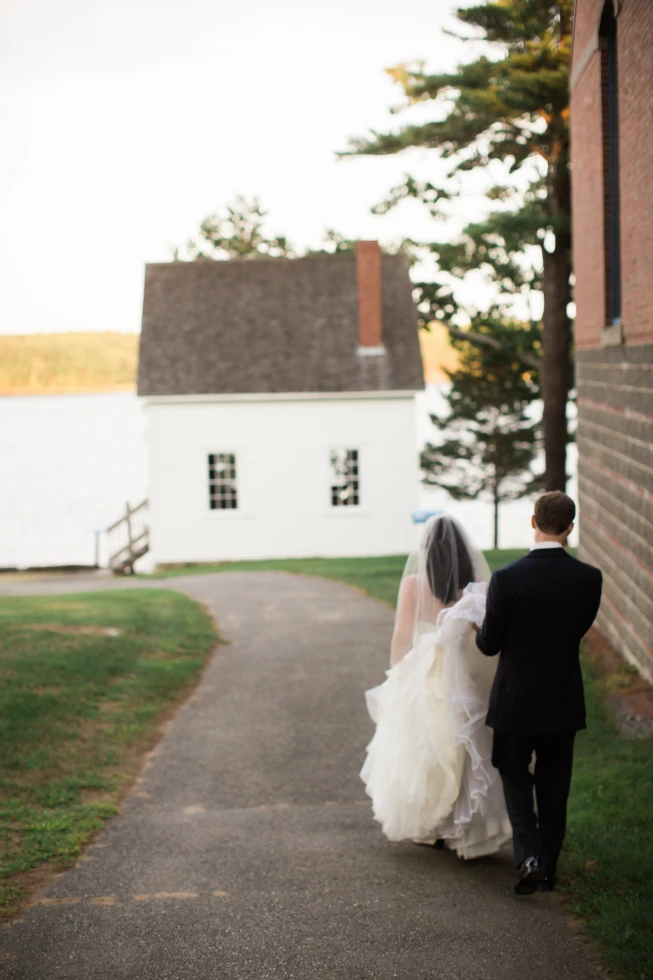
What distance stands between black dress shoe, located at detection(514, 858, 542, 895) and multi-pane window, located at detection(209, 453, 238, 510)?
908 inches

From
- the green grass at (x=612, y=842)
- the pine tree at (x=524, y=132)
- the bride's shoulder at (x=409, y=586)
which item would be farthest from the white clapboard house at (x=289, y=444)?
the bride's shoulder at (x=409, y=586)

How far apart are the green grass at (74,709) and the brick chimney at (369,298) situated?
48.6 feet

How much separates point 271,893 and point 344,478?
22.7m

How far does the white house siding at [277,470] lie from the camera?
2742cm

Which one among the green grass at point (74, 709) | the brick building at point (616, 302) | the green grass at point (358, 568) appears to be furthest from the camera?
the green grass at point (358, 568)

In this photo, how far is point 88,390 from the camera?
456 ft

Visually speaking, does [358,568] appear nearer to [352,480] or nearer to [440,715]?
[352,480]

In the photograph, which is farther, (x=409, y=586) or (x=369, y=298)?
(x=369, y=298)

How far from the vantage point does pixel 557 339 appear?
21.1 m

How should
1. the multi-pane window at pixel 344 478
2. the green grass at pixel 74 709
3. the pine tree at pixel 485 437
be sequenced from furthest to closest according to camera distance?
the pine tree at pixel 485 437
the multi-pane window at pixel 344 478
the green grass at pixel 74 709

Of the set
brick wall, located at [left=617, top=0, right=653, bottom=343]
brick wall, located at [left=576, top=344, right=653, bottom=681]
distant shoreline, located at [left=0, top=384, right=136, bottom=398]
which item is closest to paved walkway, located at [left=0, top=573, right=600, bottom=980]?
brick wall, located at [left=576, top=344, right=653, bottom=681]

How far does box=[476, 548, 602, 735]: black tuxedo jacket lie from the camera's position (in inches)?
191

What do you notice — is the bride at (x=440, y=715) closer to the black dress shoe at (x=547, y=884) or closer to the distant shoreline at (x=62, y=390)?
the black dress shoe at (x=547, y=884)

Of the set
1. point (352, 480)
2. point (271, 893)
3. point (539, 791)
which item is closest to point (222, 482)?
point (352, 480)
